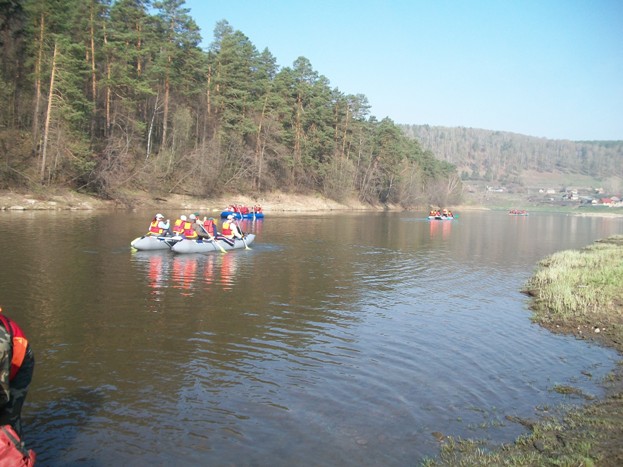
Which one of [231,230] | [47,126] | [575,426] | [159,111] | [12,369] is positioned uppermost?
[159,111]

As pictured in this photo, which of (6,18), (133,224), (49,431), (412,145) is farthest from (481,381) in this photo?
(412,145)

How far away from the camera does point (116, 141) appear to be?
47625 millimetres

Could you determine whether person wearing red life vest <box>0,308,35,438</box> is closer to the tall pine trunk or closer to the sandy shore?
the sandy shore

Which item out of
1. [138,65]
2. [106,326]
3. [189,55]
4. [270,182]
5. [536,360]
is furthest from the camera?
[270,182]

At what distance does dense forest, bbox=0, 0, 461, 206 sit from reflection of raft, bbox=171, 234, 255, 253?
939 inches

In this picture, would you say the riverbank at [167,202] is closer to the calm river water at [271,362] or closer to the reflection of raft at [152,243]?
the reflection of raft at [152,243]

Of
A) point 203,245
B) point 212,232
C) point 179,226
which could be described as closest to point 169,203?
point 212,232

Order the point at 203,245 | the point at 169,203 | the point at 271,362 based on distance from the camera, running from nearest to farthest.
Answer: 1. the point at 271,362
2. the point at 203,245
3. the point at 169,203

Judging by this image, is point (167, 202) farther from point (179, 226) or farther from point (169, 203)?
point (179, 226)

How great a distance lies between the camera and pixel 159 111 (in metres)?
57.2

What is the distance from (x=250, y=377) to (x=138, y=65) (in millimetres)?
50065

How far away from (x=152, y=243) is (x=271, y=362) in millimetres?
14737

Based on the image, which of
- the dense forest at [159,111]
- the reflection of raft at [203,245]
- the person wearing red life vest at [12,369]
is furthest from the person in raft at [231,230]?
the dense forest at [159,111]

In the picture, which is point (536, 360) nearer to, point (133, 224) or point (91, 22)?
point (133, 224)
